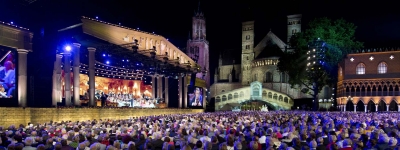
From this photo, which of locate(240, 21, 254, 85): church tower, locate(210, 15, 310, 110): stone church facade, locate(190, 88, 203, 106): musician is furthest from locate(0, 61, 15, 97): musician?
locate(240, 21, 254, 85): church tower

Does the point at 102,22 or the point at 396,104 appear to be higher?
the point at 102,22

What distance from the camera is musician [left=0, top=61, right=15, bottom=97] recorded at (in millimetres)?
22641

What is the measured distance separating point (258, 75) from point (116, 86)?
173 ft

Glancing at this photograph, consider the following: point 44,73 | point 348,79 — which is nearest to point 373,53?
point 348,79

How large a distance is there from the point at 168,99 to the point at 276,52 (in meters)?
48.7

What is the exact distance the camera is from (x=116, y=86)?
52625 millimetres

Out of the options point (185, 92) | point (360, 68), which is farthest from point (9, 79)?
point (360, 68)

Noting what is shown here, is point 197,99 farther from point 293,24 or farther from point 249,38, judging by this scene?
point 293,24

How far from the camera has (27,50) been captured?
22.9 metres

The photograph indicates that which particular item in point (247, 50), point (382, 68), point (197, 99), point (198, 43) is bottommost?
point (197, 99)

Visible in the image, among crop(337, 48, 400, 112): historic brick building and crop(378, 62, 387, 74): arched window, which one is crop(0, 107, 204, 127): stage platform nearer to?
crop(337, 48, 400, 112): historic brick building

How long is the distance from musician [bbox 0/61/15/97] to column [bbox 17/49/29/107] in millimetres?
650

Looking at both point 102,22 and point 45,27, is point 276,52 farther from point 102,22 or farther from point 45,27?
point 45,27

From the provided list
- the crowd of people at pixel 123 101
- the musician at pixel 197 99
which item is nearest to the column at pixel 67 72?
the crowd of people at pixel 123 101
